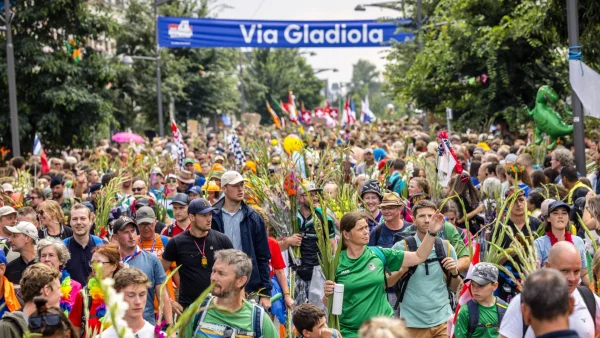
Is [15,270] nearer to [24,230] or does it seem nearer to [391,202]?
[24,230]

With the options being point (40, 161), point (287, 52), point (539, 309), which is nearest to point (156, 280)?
point (539, 309)

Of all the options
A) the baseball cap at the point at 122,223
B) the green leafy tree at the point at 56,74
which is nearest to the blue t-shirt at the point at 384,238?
the baseball cap at the point at 122,223

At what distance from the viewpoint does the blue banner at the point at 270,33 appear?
115 feet

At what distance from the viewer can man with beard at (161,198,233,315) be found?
8.46m

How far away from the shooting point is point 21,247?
859cm

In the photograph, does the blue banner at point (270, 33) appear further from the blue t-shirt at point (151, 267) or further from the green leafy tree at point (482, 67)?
the blue t-shirt at point (151, 267)

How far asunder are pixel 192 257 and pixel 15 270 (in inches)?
54.7

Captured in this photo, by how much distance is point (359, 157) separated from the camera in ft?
60.5

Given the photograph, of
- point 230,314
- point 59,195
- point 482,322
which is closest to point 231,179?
point 482,322

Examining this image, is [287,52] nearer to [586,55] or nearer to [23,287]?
[586,55]

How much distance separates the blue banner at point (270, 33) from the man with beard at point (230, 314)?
1136 inches

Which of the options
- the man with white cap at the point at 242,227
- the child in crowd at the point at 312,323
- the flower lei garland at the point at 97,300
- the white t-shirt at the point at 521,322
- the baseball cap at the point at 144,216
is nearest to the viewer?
the white t-shirt at the point at 521,322

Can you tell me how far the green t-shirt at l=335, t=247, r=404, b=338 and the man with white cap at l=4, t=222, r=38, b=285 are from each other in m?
2.52

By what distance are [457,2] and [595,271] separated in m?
18.3
